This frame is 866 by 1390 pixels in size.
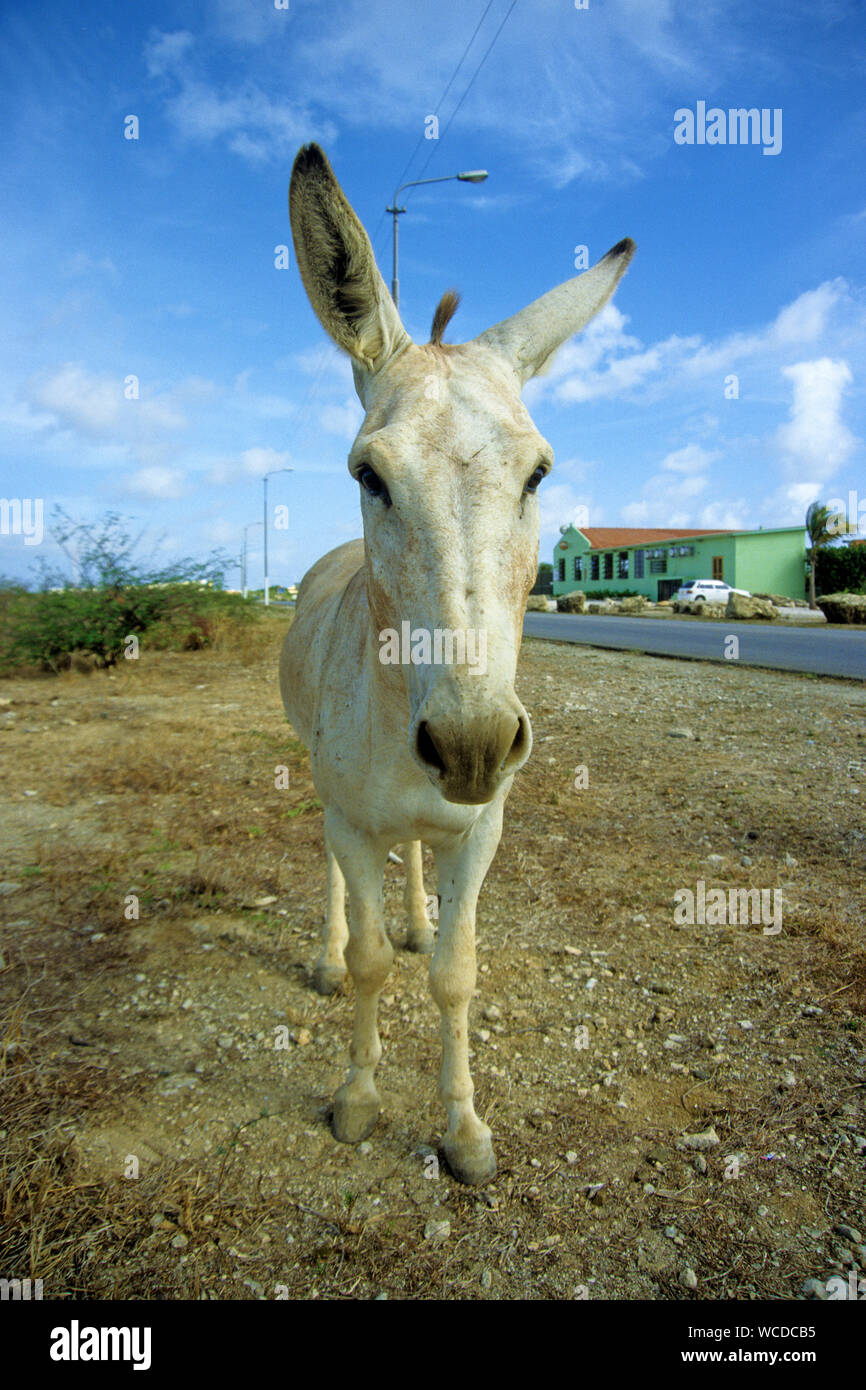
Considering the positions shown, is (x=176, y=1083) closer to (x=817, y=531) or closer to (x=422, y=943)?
(x=422, y=943)

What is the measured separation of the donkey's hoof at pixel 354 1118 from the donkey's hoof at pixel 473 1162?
13.0 inches

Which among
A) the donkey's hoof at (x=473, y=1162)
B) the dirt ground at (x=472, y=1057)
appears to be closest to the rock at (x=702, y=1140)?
the dirt ground at (x=472, y=1057)

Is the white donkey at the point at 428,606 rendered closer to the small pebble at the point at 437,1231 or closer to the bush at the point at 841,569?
the small pebble at the point at 437,1231

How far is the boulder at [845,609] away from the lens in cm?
2591

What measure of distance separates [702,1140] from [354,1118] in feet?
4.09

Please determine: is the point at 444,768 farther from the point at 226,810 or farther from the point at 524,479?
the point at 226,810

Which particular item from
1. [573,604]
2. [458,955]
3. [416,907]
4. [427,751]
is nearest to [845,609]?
[573,604]

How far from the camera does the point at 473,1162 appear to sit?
8.18ft

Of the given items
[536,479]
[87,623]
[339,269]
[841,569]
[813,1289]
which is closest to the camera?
[813,1289]

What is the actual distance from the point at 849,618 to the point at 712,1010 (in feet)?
88.4

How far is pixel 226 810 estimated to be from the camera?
6230mm

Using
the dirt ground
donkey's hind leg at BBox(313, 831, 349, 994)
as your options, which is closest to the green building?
the dirt ground

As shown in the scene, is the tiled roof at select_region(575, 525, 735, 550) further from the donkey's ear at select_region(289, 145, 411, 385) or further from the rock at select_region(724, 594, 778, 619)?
the donkey's ear at select_region(289, 145, 411, 385)

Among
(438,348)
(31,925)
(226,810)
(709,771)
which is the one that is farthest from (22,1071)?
(709,771)
